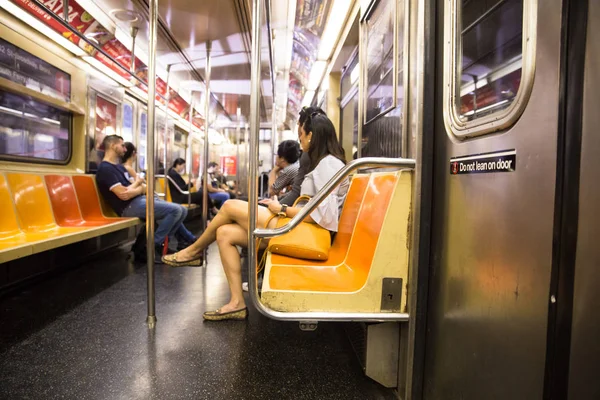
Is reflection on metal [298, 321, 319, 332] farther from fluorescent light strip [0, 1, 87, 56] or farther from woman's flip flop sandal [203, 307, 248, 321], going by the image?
fluorescent light strip [0, 1, 87, 56]

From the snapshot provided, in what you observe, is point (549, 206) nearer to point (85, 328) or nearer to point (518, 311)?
point (518, 311)

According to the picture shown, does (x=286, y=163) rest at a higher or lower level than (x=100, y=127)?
lower

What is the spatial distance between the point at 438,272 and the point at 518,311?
503mm

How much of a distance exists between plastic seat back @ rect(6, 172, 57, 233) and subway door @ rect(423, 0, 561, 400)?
10.8ft

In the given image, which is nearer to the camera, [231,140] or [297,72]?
[297,72]

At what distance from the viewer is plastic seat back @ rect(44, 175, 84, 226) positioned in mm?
3604

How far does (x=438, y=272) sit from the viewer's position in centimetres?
156

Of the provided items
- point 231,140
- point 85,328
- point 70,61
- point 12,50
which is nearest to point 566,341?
point 85,328

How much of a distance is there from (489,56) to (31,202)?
3.64 meters

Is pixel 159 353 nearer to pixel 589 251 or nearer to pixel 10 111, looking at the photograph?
Result: pixel 589 251

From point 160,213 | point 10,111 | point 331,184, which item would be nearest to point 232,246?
point 331,184

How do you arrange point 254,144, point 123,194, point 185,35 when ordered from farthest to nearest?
point 185,35 < point 123,194 < point 254,144

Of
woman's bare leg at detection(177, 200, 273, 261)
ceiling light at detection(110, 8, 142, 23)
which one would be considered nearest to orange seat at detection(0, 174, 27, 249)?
woman's bare leg at detection(177, 200, 273, 261)

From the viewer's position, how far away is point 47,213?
344cm
